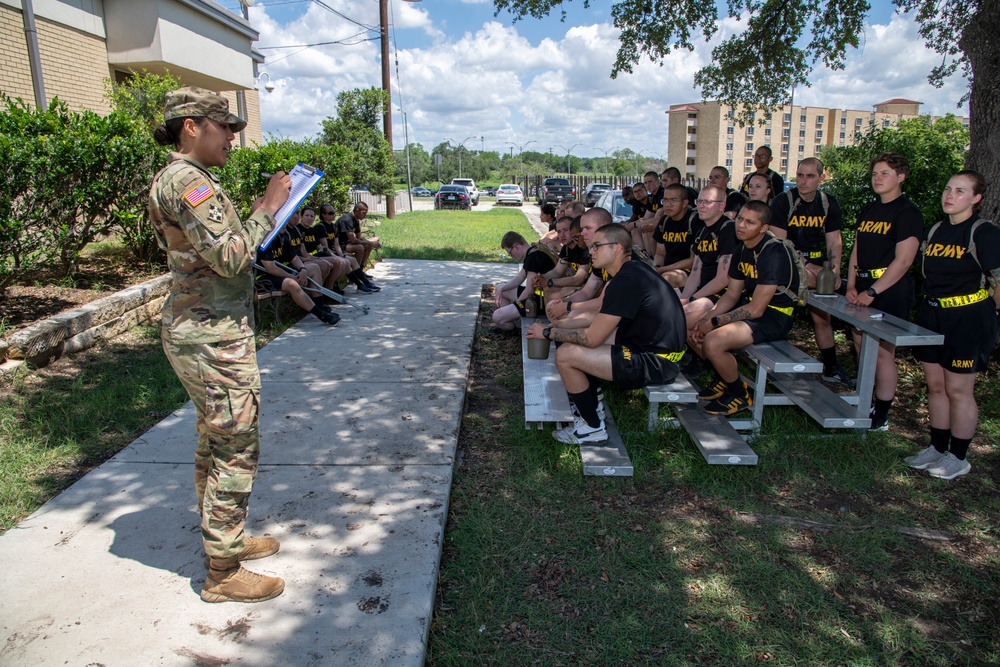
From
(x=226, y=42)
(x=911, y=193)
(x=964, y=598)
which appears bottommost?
(x=964, y=598)

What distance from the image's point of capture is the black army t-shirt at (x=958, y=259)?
3.75 meters

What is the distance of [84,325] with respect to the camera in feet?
19.8

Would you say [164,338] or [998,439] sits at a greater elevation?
[164,338]

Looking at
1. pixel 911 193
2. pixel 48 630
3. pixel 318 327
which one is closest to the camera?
pixel 48 630

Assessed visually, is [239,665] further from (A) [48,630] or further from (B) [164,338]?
(B) [164,338]

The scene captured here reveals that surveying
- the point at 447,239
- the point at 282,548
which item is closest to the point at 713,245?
the point at 282,548

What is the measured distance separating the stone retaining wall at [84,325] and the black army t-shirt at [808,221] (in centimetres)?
621

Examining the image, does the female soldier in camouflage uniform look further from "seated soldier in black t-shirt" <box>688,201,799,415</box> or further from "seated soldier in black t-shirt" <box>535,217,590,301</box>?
"seated soldier in black t-shirt" <box>535,217,590,301</box>

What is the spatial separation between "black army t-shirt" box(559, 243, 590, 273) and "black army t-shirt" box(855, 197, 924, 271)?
2.35m

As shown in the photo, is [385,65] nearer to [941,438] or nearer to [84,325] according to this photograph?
[84,325]

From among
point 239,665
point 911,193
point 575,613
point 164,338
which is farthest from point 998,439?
point 164,338

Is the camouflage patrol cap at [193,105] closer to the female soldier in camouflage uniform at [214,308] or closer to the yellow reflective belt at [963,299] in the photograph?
the female soldier in camouflage uniform at [214,308]

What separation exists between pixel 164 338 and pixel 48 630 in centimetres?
122

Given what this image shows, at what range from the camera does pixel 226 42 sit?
16.0 metres
